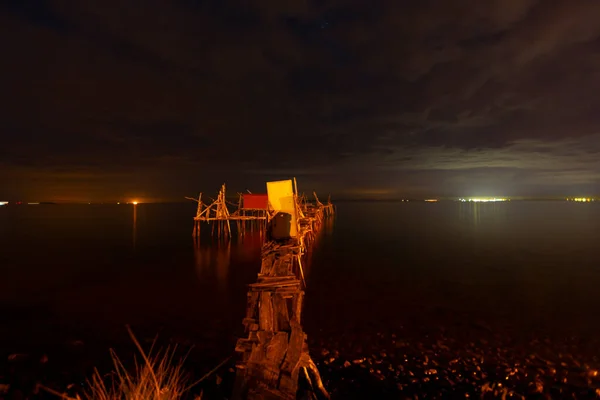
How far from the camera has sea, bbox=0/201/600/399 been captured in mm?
9109

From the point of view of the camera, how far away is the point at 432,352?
1047 cm

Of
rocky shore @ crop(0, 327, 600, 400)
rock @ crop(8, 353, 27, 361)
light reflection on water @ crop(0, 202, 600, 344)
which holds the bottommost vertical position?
rocky shore @ crop(0, 327, 600, 400)

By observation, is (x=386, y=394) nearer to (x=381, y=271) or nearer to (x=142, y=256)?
(x=381, y=271)

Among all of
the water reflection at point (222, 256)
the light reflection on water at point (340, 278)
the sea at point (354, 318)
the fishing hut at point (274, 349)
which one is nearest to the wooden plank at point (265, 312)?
the fishing hut at point (274, 349)

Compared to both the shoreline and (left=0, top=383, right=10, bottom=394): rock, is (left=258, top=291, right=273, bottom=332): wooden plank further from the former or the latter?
(left=0, top=383, right=10, bottom=394): rock

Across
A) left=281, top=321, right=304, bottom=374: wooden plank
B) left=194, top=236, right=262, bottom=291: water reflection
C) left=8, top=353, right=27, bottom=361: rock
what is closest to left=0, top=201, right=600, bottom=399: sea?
left=8, top=353, right=27, bottom=361: rock

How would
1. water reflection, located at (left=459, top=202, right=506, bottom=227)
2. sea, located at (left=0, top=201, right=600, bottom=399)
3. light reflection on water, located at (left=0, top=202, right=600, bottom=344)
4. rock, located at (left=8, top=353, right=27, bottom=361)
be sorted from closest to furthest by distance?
sea, located at (left=0, top=201, right=600, bottom=399) → rock, located at (left=8, top=353, right=27, bottom=361) → light reflection on water, located at (left=0, top=202, right=600, bottom=344) → water reflection, located at (left=459, top=202, right=506, bottom=227)

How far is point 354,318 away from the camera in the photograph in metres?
13.3

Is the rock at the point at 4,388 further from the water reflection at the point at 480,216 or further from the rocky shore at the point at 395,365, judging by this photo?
the water reflection at the point at 480,216

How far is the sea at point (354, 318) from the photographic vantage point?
911cm

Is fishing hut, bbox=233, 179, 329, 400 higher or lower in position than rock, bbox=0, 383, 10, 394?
higher

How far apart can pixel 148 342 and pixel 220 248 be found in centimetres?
1923

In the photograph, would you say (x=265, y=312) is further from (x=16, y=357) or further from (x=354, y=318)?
(x=16, y=357)

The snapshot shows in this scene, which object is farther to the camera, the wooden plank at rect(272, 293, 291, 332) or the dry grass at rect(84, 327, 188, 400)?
the wooden plank at rect(272, 293, 291, 332)
